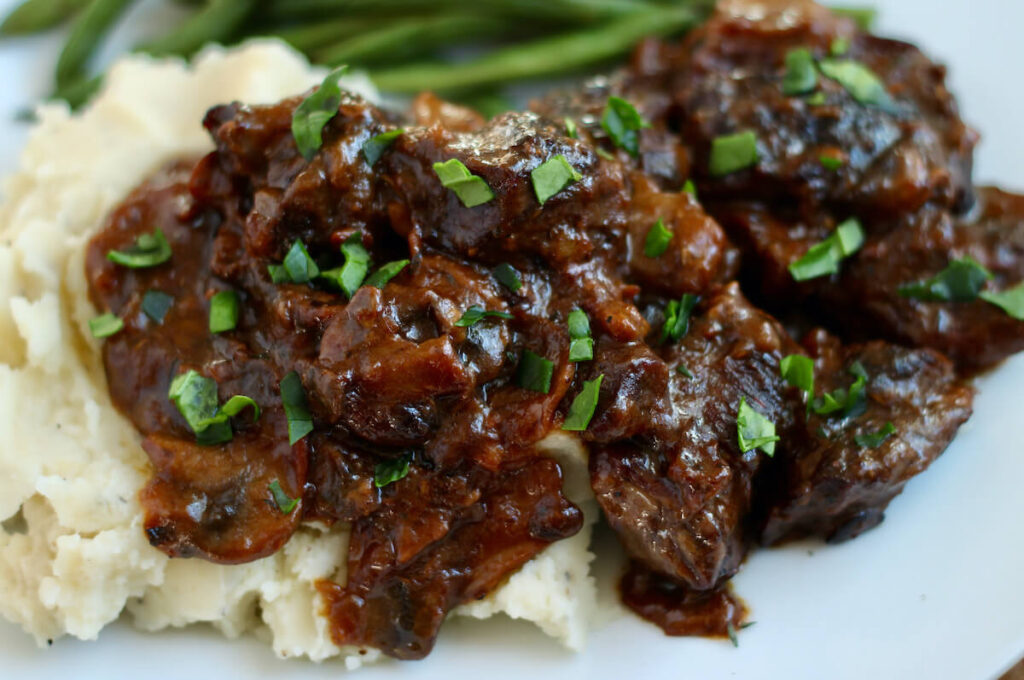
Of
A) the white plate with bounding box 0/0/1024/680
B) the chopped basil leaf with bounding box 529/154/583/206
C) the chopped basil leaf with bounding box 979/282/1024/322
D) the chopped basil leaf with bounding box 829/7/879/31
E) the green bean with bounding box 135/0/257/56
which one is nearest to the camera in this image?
the white plate with bounding box 0/0/1024/680

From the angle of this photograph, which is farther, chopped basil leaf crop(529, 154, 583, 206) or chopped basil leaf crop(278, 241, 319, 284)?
chopped basil leaf crop(278, 241, 319, 284)

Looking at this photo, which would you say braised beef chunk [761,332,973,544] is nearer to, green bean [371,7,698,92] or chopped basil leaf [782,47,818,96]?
chopped basil leaf [782,47,818,96]

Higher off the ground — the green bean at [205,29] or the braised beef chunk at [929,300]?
the braised beef chunk at [929,300]

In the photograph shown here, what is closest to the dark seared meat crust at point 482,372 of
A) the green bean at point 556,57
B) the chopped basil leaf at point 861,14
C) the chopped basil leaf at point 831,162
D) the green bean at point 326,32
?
the chopped basil leaf at point 831,162

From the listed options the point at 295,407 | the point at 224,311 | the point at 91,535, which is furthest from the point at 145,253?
the point at 91,535

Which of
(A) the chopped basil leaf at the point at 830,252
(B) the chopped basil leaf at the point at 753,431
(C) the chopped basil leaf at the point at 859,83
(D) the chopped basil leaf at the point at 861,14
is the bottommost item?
(B) the chopped basil leaf at the point at 753,431

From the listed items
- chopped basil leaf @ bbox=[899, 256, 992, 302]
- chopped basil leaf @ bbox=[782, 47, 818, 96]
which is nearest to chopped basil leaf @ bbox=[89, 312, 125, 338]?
chopped basil leaf @ bbox=[782, 47, 818, 96]

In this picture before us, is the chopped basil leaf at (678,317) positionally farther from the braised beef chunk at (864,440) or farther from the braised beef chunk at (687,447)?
the braised beef chunk at (864,440)

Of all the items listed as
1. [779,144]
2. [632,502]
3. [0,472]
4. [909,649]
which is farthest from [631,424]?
[0,472]
